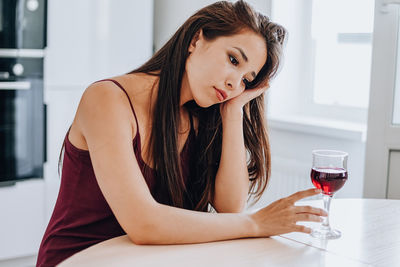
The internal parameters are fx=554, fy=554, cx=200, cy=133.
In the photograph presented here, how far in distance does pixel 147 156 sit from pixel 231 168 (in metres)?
0.31

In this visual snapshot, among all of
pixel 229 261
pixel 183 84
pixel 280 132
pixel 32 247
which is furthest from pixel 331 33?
pixel 229 261

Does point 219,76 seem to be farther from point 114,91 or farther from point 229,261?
point 229,261

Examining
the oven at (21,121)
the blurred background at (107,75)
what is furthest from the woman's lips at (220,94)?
the oven at (21,121)

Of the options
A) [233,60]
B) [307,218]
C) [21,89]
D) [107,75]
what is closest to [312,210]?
[307,218]

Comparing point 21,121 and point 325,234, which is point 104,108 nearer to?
point 325,234

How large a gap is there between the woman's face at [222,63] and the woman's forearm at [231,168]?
0.62 feet

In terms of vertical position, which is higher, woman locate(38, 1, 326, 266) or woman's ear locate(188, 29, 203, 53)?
woman's ear locate(188, 29, 203, 53)

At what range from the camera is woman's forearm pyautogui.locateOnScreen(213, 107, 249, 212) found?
1.70 metres

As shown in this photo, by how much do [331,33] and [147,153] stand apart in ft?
6.74

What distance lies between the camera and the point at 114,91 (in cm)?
140

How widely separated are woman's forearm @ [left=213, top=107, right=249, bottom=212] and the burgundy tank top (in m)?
0.27

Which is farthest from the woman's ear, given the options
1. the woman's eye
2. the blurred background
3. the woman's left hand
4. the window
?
the window

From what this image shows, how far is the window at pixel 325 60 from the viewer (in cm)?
311

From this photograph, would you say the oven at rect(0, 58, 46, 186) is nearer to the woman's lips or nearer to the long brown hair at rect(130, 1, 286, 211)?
the long brown hair at rect(130, 1, 286, 211)
